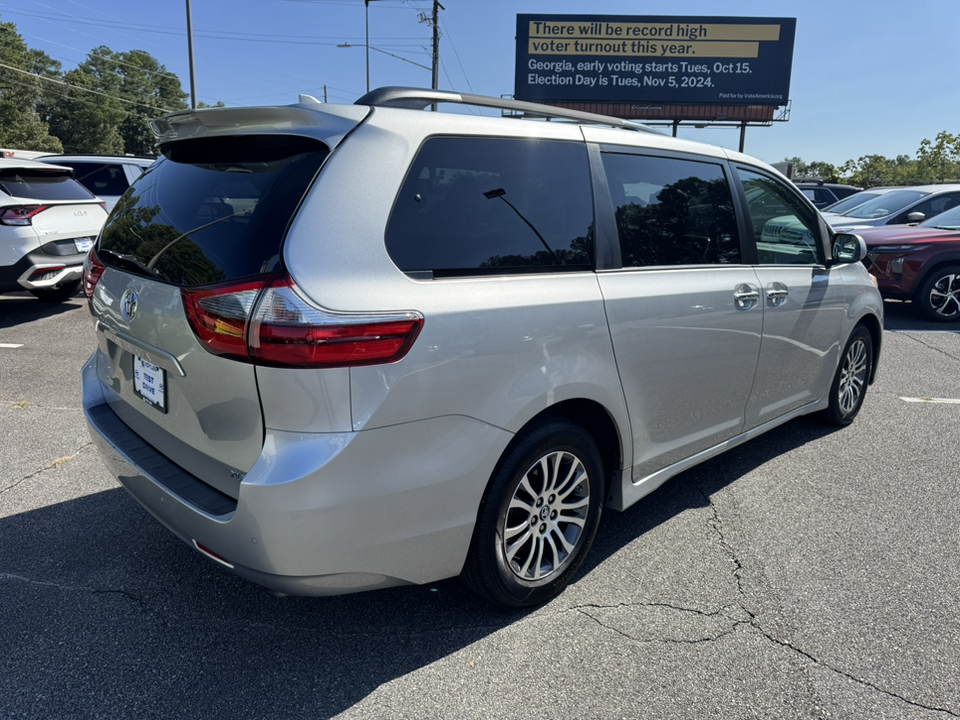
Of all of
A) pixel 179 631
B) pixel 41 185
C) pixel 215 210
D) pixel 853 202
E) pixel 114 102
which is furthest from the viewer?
pixel 114 102

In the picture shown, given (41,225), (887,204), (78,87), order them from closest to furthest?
(41,225) → (887,204) → (78,87)

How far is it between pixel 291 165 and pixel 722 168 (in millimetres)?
2299

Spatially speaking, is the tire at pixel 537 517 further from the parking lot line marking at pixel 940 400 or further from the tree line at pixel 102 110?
the tree line at pixel 102 110

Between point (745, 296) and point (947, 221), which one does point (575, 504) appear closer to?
point (745, 296)

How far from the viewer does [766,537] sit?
3352mm

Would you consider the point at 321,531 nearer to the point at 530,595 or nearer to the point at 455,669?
the point at 455,669

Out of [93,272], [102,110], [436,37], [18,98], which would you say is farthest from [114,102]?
[93,272]

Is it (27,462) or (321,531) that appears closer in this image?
(321,531)

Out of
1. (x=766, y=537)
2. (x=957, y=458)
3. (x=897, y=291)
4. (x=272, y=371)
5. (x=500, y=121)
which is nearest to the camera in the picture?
(x=272, y=371)

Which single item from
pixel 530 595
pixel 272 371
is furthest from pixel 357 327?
pixel 530 595

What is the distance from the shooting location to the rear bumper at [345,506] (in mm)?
1984

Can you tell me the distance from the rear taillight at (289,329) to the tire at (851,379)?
11.9ft

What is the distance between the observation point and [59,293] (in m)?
8.69

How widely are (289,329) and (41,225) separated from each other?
708 cm
